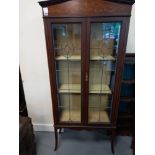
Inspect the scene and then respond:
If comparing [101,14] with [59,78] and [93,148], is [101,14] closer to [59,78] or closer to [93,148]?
[59,78]

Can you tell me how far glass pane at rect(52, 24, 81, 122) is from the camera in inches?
61.8

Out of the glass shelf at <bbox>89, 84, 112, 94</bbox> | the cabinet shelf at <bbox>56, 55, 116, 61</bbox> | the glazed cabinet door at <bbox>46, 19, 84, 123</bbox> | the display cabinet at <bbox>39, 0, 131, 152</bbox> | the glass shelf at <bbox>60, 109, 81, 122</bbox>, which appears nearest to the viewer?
the display cabinet at <bbox>39, 0, 131, 152</bbox>

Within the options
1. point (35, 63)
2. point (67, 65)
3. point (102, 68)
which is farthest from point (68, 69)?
point (35, 63)

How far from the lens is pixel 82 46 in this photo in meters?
1.48

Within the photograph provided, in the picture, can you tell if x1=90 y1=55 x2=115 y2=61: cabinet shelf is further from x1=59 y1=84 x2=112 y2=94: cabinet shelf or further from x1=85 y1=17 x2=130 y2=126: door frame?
x1=59 y1=84 x2=112 y2=94: cabinet shelf

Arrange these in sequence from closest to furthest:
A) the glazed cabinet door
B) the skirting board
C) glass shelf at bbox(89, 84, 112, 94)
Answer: the glazed cabinet door, glass shelf at bbox(89, 84, 112, 94), the skirting board

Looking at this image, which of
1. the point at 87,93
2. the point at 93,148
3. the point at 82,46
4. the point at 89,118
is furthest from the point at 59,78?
the point at 93,148

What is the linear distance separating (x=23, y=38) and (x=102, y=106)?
1.43 m

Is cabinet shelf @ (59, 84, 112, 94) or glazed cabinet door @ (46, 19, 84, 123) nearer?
glazed cabinet door @ (46, 19, 84, 123)

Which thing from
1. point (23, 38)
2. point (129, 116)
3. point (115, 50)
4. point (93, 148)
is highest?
point (23, 38)

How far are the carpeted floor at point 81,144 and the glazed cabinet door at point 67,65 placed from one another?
46 centimetres

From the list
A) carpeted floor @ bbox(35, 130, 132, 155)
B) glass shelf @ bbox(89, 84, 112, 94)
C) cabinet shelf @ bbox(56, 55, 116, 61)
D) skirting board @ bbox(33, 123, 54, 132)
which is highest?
cabinet shelf @ bbox(56, 55, 116, 61)

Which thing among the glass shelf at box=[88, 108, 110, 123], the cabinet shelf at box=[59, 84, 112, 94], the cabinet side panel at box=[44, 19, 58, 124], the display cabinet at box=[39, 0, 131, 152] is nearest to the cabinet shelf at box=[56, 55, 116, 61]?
the display cabinet at box=[39, 0, 131, 152]
